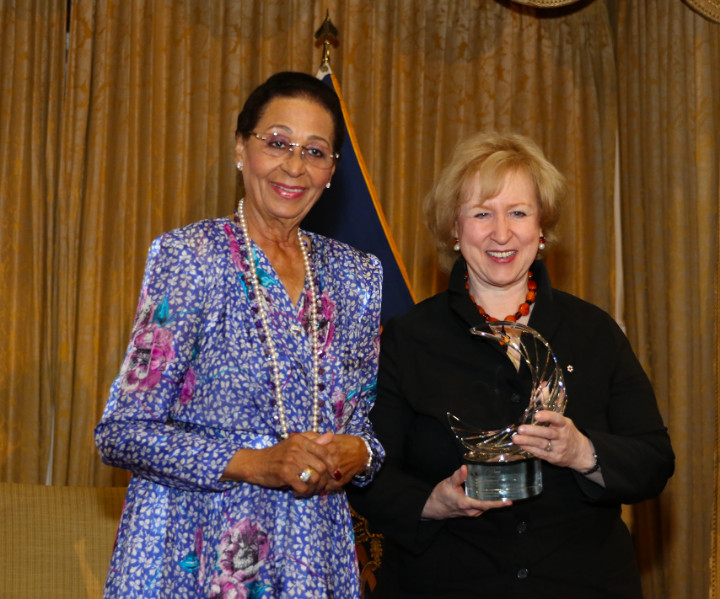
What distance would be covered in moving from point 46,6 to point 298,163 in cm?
219

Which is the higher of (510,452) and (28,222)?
(28,222)

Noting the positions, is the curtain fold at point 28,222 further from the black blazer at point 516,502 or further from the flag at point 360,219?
Answer: the black blazer at point 516,502

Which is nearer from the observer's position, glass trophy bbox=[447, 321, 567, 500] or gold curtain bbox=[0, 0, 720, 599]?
glass trophy bbox=[447, 321, 567, 500]

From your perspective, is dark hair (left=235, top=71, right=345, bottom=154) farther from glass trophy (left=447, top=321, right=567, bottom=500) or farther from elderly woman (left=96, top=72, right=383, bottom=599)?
glass trophy (left=447, top=321, right=567, bottom=500)

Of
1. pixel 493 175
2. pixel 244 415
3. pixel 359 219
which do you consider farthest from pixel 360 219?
pixel 244 415

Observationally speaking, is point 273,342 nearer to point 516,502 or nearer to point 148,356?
point 148,356

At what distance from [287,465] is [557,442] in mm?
582

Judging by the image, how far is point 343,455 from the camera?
5.77 ft

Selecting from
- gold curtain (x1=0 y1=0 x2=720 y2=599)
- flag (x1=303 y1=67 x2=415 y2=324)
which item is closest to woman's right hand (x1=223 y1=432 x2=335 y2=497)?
flag (x1=303 y1=67 x2=415 y2=324)

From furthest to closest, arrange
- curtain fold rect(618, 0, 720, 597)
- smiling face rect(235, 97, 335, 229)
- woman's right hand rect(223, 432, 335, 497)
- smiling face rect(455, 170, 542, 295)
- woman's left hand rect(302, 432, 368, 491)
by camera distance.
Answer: curtain fold rect(618, 0, 720, 597), smiling face rect(455, 170, 542, 295), smiling face rect(235, 97, 335, 229), woman's left hand rect(302, 432, 368, 491), woman's right hand rect(223, 432, 335, 497)

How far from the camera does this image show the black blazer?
6.42ft

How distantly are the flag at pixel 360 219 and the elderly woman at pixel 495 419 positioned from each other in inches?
31.6

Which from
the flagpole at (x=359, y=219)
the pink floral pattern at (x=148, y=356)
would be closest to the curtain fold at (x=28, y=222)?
the flagpole at (x=359, y=219)

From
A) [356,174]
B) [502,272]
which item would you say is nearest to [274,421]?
[502,272]
